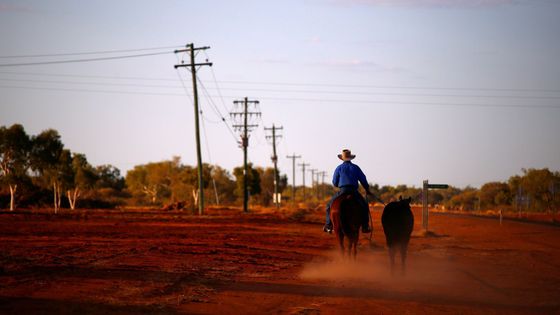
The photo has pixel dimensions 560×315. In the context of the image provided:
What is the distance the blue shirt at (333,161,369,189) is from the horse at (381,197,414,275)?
932mm

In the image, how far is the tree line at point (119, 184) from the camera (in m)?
56.6

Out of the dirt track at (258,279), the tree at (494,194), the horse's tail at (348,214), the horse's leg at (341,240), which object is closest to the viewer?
the dirt track at (258,279)

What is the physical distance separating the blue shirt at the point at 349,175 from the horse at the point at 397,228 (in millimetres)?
932

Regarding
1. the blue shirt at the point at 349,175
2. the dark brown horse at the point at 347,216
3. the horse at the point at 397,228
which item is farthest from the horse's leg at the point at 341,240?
the blue shirt at the point at 349,175

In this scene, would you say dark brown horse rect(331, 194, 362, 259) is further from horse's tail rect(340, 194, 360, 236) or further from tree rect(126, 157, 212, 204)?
tree rect(126, 157, 212, 204)

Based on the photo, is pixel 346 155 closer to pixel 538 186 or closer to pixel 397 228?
pixel 397 228

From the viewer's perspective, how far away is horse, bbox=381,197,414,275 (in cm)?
1548

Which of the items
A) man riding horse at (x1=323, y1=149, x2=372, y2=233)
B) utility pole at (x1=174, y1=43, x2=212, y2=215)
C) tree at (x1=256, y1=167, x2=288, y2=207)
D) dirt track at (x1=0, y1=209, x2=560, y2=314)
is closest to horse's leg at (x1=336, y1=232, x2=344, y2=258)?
dirt track at (x1=0, y1=209, x2=560, y2=314)

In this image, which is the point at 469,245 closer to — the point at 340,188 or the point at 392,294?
the point at 340,188

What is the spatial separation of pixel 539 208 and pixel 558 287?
73317 mm

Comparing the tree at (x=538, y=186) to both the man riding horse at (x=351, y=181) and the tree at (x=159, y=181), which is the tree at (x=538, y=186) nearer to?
the tree at (x=159, y=181)

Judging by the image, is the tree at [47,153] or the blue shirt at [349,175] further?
the tree at [47,153]

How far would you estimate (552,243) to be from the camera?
83.8 ft

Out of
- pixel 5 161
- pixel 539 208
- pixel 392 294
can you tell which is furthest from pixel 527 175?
pixel 392 294
